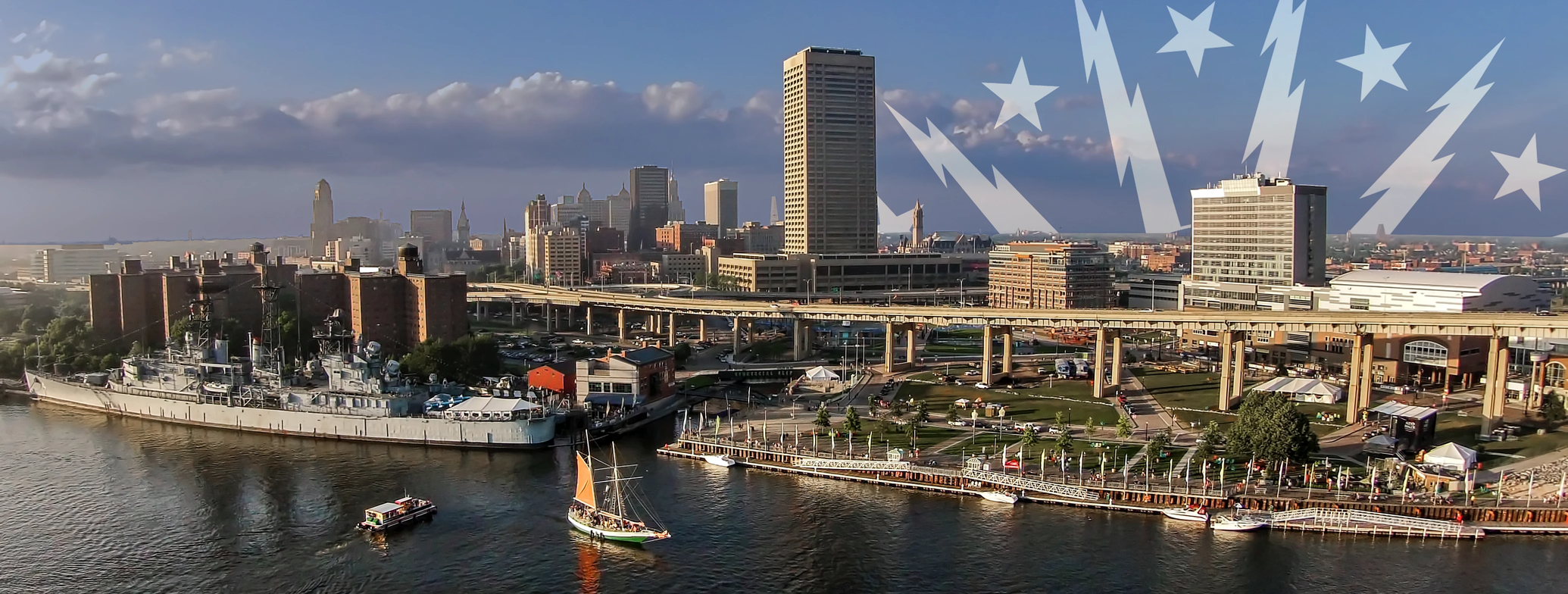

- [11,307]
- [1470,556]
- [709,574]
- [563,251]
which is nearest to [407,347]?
[11,307]

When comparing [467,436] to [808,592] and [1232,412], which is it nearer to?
[808,592]

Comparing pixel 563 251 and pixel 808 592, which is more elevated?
pixel 563 251

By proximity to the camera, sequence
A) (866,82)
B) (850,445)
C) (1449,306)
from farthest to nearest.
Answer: (866,82), (1449,306), (850,445)

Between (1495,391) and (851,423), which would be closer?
(851,423)

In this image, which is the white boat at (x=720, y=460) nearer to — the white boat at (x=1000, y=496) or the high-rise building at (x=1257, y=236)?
the white boat at (x=1000, y=496)

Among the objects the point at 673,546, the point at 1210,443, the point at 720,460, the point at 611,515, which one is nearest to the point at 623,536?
the point at 611,515

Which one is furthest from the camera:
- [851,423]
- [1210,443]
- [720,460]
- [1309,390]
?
[1309,390]

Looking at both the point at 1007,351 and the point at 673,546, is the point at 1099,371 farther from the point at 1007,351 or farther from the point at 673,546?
the point at 673,546
